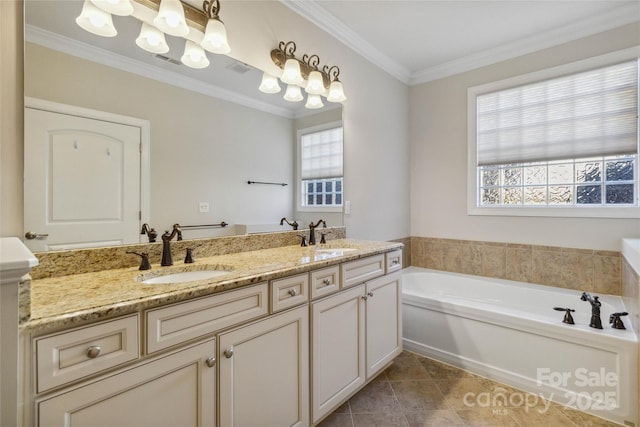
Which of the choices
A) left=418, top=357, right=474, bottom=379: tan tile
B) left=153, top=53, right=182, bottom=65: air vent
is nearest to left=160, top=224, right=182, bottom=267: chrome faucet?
left=153, top=53, right=182, bottom=65: air vent

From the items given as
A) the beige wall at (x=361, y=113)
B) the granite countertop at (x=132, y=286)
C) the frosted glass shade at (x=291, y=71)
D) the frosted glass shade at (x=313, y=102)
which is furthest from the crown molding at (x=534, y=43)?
the granite countertop at (x=132, y=286)

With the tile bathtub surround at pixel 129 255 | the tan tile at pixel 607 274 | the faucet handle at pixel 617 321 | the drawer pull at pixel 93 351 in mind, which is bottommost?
the faucet handle at pixel 617 321

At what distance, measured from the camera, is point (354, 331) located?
1785mm

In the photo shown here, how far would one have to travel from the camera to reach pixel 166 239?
146cm

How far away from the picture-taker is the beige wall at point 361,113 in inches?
75.4

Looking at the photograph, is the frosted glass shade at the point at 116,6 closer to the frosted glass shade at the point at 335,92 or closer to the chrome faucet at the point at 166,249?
the chrome faucet at the point at 166,249

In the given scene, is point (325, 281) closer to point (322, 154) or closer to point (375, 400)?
point (375, 400)

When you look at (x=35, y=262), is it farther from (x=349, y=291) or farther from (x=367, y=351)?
(x=367, y=351)

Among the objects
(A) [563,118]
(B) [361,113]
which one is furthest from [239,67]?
(A) [563,118]

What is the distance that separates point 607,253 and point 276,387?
2.72m

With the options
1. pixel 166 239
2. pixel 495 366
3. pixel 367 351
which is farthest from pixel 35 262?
pixel 495 366

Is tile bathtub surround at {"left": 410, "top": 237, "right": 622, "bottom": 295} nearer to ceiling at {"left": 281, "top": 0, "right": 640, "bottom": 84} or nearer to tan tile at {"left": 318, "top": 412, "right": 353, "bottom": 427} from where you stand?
ceiling at {"left": 281, "top": 0, "right": 640, "bottom": 84}

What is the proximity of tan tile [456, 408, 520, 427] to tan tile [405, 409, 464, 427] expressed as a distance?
46mm

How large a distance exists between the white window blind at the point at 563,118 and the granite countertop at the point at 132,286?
212 centimetres
